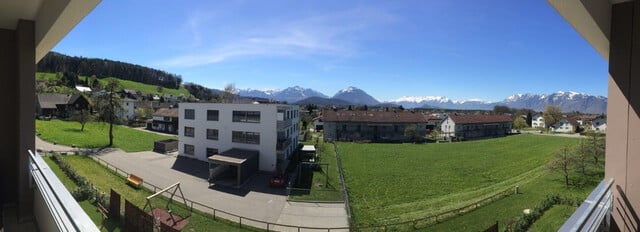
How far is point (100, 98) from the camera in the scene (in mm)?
25859

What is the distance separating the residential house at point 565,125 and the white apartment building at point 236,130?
2113 inches

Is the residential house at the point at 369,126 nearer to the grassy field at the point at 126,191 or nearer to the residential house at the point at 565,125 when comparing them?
the grassy field at the point at 126,191

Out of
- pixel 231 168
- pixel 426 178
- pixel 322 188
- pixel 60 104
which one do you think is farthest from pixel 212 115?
pixel 60 104

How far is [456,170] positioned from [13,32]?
76.4ft

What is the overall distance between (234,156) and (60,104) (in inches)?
1442

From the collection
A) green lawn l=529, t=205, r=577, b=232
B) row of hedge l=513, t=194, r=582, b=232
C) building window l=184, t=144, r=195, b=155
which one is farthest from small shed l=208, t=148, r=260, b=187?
green lawn l=529, t=205, r=577, b=232

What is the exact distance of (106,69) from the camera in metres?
76.7

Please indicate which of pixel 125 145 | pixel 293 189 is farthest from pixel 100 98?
pixel 293 189

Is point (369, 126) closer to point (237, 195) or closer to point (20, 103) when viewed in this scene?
point (237, 195)

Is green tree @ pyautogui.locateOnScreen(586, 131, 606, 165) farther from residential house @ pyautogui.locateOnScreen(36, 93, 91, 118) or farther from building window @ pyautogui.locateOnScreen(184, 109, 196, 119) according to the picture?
residential house @ pyautogui.locateOnScreen(36, 93, 91, 118)

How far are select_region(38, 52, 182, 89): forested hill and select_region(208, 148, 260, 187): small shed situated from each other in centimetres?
5876

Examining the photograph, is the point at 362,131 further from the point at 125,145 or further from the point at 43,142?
the point at 43,142

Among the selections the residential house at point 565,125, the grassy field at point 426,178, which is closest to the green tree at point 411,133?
the grassy field at point 426,178

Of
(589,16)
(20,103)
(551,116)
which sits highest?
(589,16)
